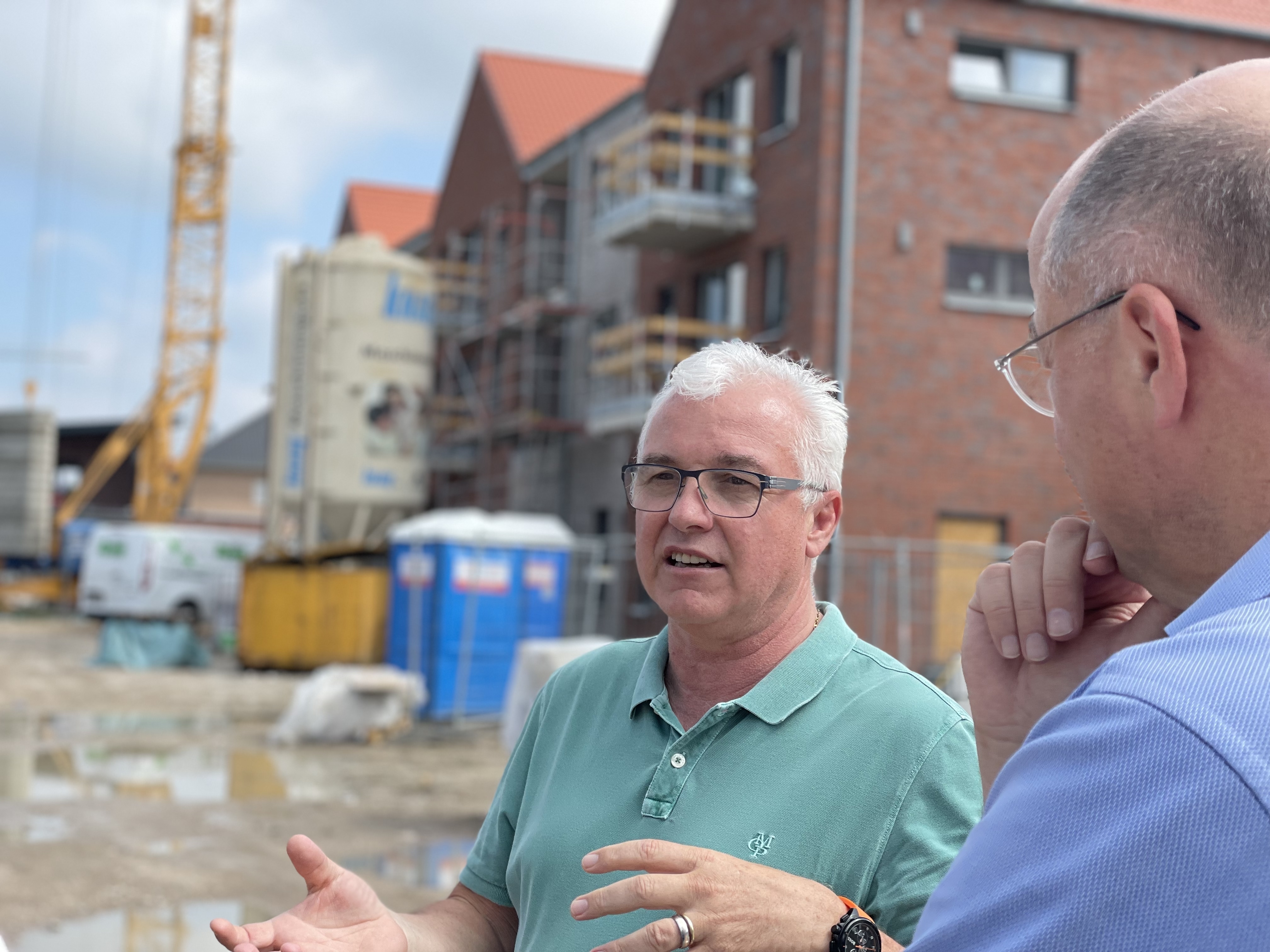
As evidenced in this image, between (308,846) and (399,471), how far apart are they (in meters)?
25.3

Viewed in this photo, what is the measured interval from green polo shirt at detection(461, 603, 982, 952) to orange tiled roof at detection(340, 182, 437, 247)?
4023 cm

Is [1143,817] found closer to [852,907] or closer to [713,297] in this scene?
[852,907]

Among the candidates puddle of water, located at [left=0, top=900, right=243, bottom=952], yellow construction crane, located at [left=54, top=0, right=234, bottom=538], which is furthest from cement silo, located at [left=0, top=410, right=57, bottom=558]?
puddle of water, located at [left=0, top=900, right=243, bottom=952]

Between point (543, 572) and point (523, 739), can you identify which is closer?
point (523, 739)

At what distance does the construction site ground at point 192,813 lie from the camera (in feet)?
25.7

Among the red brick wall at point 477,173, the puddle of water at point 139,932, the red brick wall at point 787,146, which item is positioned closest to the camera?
the puddle of water at point 139,932

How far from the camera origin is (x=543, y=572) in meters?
17.9

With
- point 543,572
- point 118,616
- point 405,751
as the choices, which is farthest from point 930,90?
point 118,616

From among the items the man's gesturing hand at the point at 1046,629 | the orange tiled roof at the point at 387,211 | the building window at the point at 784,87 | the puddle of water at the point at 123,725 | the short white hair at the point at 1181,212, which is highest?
the orange tiled roof at the point at 387,211

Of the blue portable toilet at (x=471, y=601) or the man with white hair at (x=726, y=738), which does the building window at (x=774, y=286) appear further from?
the man with white hair at (x=726, y=738)

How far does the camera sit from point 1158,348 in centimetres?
116

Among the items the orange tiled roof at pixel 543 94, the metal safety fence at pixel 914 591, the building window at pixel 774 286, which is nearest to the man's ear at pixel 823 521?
the metal safety fence at pixel 914 591

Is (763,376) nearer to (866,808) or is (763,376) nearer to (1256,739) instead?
(866,808)

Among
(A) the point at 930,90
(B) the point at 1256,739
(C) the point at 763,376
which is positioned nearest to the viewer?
(B) the point at 1256,739
